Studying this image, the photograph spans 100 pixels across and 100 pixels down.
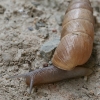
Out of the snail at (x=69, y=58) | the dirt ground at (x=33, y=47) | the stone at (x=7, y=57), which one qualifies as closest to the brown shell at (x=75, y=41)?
the snail at (x=69, y=58)

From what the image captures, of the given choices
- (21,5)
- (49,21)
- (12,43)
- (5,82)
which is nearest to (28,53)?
→ (12,43)

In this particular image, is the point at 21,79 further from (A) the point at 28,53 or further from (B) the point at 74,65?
(B) the point at 74,65

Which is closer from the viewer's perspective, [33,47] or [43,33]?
[33,47]

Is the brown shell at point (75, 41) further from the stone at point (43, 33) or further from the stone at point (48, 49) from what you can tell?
the stone at point (43, 33)

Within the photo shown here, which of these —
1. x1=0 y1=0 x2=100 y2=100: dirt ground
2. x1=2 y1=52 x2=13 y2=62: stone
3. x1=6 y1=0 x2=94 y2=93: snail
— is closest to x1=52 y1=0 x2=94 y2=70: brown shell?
x1=6 y1=0 x2=94 y2=93: snail

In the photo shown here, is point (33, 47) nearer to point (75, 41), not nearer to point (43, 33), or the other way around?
point (43, 33)

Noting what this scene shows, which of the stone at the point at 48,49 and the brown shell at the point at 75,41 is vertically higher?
the brown shell at the point at 75,41

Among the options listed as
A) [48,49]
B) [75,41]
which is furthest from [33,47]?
[75,41]
